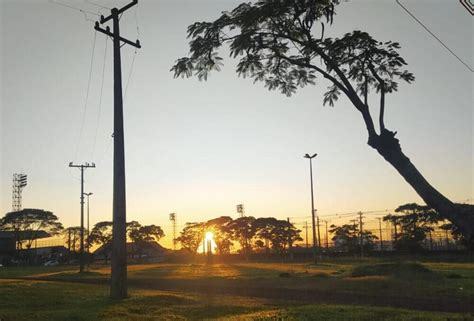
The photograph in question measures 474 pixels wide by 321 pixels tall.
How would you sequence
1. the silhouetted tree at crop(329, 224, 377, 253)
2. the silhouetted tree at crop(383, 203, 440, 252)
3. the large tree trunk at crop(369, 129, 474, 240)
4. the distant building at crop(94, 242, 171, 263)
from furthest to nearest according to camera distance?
the distant building at crop(94, 242, 171, 263)
the silhouetted tree at crop(329, 224, 377, 253)
the silhouetted tree at crop(383, 203, 440, 252)
the large tree trunk at crop(369, 129, 474, 240)

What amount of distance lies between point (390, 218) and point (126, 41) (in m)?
77.7

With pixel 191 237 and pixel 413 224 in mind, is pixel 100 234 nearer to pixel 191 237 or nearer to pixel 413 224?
pixel 191 237

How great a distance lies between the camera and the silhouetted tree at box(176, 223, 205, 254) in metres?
119

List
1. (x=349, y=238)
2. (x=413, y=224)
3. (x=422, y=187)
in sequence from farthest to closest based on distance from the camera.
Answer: (x=349, y=238) → (x=413, y=224) → (x=422, y=187)

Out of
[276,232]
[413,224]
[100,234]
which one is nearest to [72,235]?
[100,234]

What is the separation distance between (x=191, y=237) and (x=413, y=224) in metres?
55.5

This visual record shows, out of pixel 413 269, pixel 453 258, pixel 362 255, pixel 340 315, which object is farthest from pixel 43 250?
pixel 340 315

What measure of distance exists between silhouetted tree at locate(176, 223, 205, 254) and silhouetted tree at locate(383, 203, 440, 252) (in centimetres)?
4717

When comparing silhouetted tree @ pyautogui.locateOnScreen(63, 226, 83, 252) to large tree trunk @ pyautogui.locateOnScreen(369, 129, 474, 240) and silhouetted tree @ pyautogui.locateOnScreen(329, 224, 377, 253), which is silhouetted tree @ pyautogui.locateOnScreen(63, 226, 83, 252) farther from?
large tree trunk @ pyautogui.locateOnScreen(369, 129, 474, 240)

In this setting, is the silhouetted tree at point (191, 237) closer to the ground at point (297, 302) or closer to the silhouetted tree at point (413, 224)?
the silhouetted tree at point (413, 224)

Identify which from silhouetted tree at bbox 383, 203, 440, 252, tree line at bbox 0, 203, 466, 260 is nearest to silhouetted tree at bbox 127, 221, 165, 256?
tree line at bbox 0, 203, 466, 260

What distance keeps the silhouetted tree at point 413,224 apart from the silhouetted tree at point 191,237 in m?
47.2

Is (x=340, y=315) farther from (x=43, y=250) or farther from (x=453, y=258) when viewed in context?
(x=43, y=250)

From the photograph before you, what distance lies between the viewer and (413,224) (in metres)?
86.1
